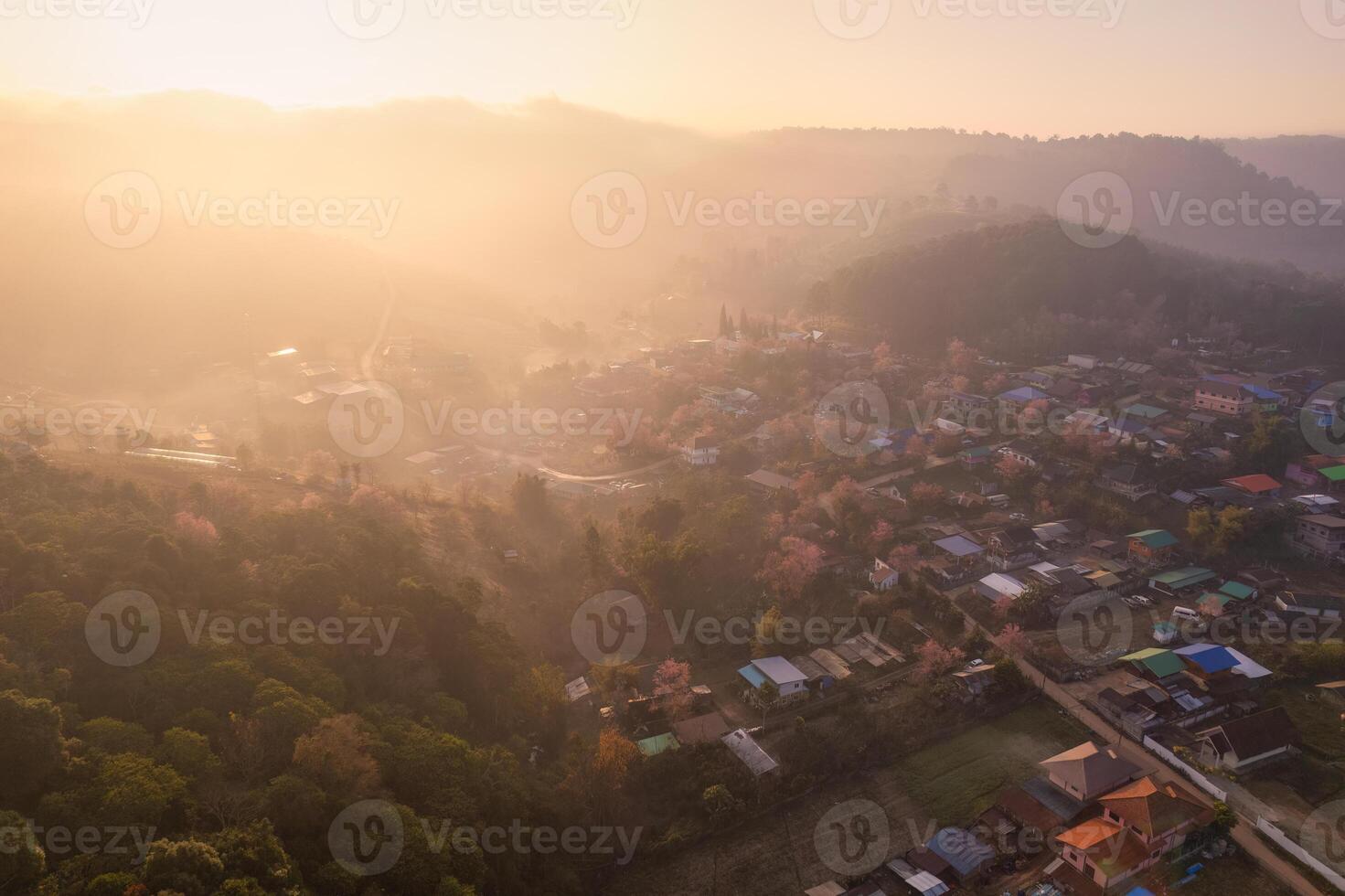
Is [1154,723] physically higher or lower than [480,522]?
lower

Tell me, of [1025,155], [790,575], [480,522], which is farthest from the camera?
[1025,155]

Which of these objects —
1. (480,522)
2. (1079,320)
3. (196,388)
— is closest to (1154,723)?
(480,522)

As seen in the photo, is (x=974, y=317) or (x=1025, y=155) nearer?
(x=974, y=317)

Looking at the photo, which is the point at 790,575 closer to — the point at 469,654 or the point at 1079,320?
the point at 469,654

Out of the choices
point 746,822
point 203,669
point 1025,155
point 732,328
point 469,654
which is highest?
point 1025,155
